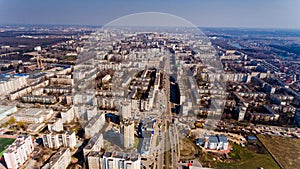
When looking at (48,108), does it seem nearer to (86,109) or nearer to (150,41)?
(86,109)

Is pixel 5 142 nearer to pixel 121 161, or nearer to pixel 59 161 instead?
pixel 59 161

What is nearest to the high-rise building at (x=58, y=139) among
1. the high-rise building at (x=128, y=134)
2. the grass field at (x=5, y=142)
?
the grass field at (x=5, y=142)

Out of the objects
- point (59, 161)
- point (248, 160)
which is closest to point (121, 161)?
point (59, 161)

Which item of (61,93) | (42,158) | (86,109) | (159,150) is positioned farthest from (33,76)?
(159,150)

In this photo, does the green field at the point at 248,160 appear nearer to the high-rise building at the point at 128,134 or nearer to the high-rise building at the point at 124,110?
the high-rise building at the point at 128,134

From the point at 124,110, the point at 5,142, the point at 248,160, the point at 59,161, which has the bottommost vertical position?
the point at 248,160

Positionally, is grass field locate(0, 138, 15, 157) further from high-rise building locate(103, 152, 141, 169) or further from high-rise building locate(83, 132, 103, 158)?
high-rise building locate(103, 152, 141, 169)

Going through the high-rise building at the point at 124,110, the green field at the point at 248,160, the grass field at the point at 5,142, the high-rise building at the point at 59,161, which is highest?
the high-rise building at the point at 124,110
